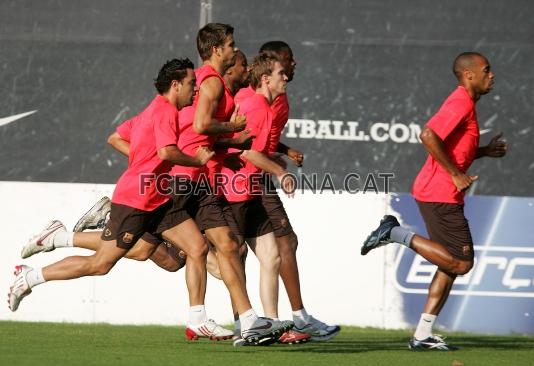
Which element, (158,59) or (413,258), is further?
(158,59)

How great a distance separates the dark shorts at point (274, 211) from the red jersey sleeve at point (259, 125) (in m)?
0.37

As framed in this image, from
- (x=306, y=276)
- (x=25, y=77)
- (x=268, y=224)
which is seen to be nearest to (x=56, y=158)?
(x=25, y=77)

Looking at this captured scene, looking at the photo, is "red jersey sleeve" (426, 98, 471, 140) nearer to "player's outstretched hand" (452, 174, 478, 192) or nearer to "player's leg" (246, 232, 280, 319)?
"player's outstretched hand" (452, 174, 478, 192)

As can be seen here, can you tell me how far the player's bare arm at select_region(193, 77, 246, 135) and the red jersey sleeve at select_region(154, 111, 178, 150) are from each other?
0.18m

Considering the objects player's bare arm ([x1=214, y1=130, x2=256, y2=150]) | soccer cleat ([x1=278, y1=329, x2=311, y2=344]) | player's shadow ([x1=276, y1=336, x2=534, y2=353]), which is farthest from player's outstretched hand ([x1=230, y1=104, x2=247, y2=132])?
soccer cleat ([x1=278, y1=329, x2=311, y2=344])

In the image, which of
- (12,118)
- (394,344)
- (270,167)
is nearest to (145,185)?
(270,167)

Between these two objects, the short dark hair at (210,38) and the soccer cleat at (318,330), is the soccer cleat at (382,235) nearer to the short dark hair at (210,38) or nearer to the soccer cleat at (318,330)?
the soccer cleat at (318,330)

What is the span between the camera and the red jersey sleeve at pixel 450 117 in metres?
9.25

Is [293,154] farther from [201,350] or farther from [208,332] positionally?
[201,350]

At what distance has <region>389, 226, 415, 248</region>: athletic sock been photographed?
9570 millimetres

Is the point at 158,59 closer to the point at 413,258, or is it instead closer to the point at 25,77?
the point at 25,77

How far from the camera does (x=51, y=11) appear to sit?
618 inches

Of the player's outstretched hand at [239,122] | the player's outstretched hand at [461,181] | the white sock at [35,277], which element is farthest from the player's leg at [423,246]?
the white sock at [35,277]

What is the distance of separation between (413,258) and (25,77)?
6138 mm
